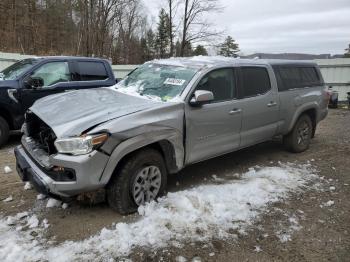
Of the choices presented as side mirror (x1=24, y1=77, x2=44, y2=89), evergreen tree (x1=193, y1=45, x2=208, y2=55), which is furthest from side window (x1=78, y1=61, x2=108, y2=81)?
evergreen tree (x1=193, y1=45, x2=208, y2=55)

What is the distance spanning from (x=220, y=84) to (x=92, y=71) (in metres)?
3.98

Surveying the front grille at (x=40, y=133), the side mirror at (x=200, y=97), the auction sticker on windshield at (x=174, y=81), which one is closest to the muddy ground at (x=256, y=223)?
the front grille at (x=40, y=133)

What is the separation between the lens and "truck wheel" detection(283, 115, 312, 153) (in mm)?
6812

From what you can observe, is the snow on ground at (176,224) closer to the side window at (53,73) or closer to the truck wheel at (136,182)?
the truck wheel at (136,182)

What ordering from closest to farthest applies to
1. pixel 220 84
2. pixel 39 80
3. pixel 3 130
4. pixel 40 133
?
1. pixel 40 133
2. pixel 220 84
3. pixel 3 130
4. pixel 39 80

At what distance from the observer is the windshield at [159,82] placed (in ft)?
15.2

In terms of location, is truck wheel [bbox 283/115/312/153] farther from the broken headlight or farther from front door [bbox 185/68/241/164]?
the broken headlight

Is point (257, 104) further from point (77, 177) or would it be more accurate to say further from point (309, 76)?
point (77, 177)

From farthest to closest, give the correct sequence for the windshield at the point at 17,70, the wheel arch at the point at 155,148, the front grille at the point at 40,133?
the windshield at the point at 17,70 < the front grille at the point at 40,133 < the wheel arch at the point at 155,148

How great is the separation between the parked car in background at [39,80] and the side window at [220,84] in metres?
3.73

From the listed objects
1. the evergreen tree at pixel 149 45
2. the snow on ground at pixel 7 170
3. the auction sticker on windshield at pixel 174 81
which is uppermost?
the evergreen tree at pixel 149 45

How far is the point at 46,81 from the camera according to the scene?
7238 mm

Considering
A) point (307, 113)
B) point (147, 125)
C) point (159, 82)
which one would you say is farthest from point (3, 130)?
point (307, 113)

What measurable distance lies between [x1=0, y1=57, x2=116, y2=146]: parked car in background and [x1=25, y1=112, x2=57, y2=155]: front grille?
2.50m
